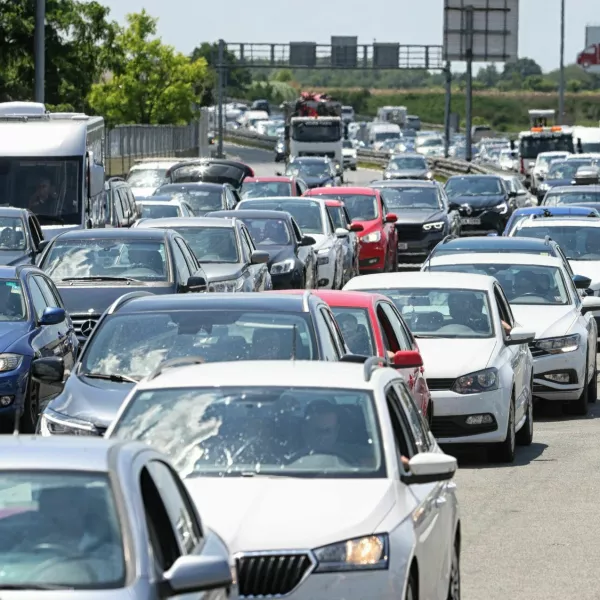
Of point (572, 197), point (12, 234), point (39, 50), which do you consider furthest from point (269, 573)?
point (39, 50)

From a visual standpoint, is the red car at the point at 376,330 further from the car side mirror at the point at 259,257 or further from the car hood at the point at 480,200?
the car hood at the point at 480,200

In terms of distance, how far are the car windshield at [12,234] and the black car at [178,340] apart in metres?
10.1

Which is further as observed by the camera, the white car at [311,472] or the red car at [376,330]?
the red car at [376,330]

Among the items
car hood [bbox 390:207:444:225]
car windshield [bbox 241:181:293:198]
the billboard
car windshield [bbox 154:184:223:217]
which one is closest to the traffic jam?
car windshield [bbox 154:184:223:217]

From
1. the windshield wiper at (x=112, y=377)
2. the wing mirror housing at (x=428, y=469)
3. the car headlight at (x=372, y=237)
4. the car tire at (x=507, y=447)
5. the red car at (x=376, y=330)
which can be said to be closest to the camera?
the wing mirror housing at (x=428, y=469)

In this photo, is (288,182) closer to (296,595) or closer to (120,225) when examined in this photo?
(120,225)

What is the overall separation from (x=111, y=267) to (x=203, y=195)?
642 inches

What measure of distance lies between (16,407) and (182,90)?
223 feet

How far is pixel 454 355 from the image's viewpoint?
1525cm

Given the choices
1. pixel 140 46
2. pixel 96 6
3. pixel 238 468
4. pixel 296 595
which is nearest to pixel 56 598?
pixel 296 595

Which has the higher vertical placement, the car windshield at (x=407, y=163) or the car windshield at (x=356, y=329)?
the car windshield at (x=356, y=329)

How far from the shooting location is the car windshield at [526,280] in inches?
752

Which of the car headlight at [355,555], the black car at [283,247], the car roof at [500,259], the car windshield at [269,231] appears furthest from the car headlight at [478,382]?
the car windshield at [269,231]

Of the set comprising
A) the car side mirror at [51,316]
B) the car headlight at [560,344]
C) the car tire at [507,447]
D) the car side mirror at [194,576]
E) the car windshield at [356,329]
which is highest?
the car side mirror at [194,576]
